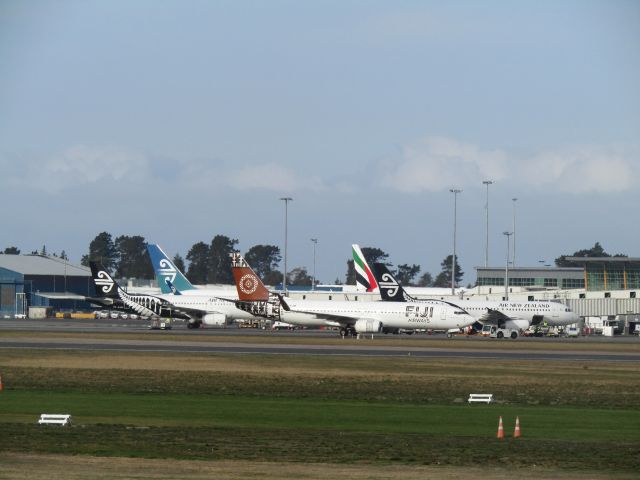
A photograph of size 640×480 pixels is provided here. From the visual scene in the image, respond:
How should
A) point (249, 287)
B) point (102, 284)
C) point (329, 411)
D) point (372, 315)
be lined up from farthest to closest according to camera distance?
point (102, 284) < point (249, 287) < point (372, 315) < point (329, 411)

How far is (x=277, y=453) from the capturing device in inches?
1109

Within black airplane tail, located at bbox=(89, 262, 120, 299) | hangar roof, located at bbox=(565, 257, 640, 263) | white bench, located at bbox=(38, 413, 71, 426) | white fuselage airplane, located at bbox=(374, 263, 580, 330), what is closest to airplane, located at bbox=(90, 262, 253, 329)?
black airplane tail, located at bbox=(89, 262, 120, 299)

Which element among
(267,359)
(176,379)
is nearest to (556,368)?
(267,359)

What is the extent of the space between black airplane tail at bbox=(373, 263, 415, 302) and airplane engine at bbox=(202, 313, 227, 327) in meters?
17.1

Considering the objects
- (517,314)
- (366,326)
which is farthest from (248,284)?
(517,314)

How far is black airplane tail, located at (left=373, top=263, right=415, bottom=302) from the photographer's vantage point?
11506cm

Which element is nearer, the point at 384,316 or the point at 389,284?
the point at 384,316

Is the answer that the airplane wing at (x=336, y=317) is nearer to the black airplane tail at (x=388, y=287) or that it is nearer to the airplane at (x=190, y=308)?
the airplane at (x=190, y=308)

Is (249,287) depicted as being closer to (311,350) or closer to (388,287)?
(388,287)

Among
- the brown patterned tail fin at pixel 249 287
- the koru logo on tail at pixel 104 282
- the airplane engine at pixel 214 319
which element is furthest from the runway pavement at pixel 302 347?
the koru logo on tail at pixel 104 282

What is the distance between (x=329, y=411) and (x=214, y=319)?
7130 centimetres

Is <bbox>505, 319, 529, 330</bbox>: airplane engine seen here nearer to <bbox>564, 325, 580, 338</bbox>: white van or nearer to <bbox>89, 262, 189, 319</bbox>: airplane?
<bbox>564, 325, 580, 338</bbox>: white van

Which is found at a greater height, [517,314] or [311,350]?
[517,314]

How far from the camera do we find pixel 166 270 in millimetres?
129000
